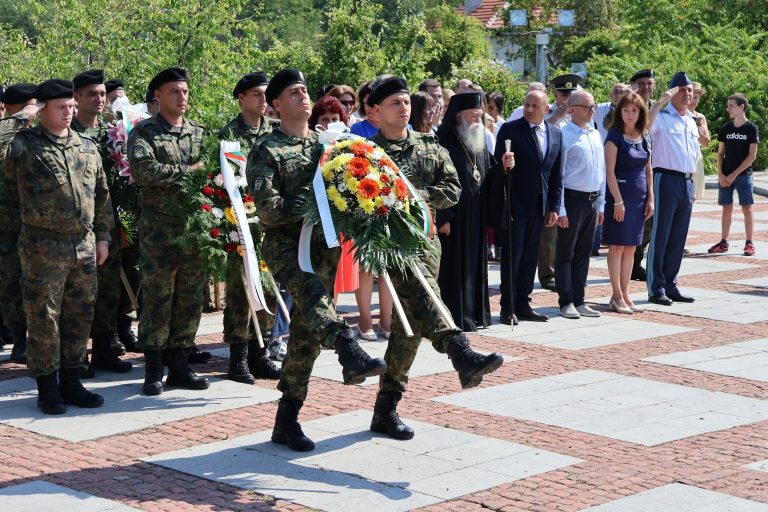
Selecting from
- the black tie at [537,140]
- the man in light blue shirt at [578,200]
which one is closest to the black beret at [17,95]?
the black tie at [537,140]

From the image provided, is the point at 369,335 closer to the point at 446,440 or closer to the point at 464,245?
the point at 464,245

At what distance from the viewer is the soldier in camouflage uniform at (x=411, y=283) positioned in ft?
22.1

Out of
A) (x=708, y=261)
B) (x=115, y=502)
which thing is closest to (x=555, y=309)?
(x=708, y=261)

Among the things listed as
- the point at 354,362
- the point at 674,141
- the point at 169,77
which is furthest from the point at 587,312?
the point at 354,362

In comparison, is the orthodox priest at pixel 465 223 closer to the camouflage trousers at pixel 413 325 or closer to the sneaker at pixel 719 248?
the camouflage trousers at pixel 413 325

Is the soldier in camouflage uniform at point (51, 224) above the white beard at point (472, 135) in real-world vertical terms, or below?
below

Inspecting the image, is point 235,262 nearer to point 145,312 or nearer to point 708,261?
point 145,312

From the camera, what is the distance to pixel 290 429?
22.9 ft

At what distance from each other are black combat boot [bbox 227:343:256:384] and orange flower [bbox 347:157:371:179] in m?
2.60

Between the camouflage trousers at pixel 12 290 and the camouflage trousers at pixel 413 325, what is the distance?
363 cm

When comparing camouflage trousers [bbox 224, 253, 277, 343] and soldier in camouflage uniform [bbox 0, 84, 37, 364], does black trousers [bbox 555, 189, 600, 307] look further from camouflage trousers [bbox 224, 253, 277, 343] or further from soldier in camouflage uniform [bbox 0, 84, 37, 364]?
soldier in camouflage uniform [bbox 0, 84, 37, 364]

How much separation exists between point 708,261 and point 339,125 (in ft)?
30.7

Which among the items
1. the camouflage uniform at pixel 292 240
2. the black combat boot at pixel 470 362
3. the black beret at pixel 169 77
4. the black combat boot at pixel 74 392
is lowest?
the black combat boot at pixel 74 392

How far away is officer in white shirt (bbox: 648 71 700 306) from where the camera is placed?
1223cm
